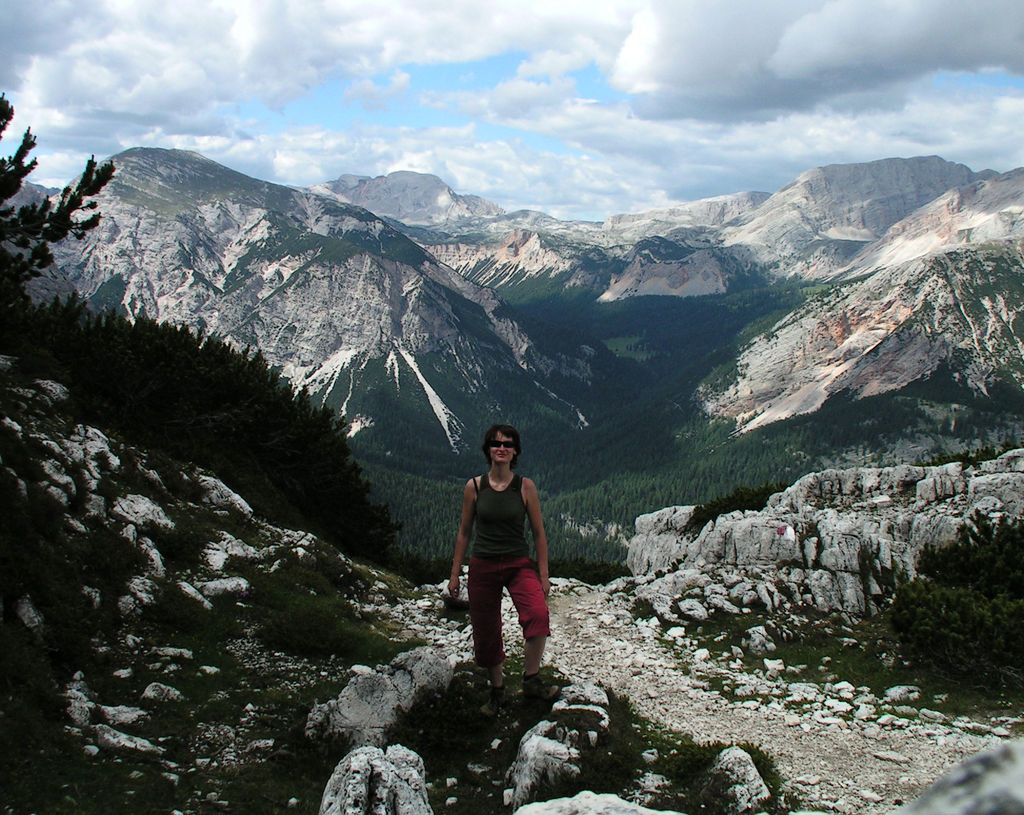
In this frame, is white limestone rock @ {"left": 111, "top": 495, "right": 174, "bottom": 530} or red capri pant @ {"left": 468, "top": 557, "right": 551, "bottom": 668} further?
white limestone rock @ {"left": 111, "top": 495, "right": 174, "bottom": 530}

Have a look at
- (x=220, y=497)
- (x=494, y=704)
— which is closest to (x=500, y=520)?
(x=494, y=704)

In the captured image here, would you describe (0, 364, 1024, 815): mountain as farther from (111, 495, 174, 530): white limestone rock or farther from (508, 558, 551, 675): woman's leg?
(508, 558, 551, 675): woman's leg

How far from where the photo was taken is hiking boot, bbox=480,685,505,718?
39.9 feet

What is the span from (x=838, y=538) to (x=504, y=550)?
16655mm

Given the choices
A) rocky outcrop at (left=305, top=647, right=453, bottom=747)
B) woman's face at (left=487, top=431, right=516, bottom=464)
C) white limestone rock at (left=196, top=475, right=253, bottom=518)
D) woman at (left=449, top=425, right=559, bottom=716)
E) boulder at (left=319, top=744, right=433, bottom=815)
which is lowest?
rocky outcrop at (left=305, top=647, right=453, bottom=747)

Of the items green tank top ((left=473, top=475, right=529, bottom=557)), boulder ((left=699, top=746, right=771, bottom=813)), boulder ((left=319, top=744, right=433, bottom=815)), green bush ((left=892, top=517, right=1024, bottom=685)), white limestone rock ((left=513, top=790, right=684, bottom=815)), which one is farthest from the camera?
green bush ((left=892, top=517, right=1024, bottom=685))

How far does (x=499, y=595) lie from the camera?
12039 mm

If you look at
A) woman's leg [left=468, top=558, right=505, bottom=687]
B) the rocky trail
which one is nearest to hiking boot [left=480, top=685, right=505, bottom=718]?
woman's leg [left=468, top=558, right=505, bottom=687]

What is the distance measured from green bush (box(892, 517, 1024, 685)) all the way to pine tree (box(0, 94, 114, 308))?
1018 inches

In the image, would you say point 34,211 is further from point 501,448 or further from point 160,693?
point 501,448

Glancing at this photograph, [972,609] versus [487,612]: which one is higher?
[487,612]

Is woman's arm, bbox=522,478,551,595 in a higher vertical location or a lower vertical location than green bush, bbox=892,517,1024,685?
higher

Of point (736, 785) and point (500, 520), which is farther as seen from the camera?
point (500, 520)

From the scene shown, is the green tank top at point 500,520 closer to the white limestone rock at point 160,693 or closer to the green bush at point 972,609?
the white limestone rock at point 160,693
